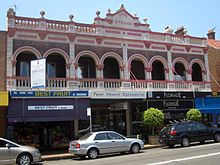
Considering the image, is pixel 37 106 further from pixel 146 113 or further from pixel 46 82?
pixel 146 113

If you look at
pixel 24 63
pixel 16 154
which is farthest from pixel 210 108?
pixel 16 154

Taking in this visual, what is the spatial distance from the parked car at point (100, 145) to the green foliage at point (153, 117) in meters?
3.85

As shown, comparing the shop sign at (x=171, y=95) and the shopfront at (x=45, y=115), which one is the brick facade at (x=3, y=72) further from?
the shop sign at (x=171, y=95)

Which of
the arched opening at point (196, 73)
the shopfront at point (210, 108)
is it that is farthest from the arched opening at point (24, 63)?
the arched opening at point (196, 73)

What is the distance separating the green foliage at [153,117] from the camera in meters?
22.4

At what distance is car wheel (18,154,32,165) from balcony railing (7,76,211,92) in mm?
6077

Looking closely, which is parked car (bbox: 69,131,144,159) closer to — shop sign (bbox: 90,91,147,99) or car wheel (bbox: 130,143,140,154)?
car wheel (bbox: 130,143,140,154)

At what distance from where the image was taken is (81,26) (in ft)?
76.3

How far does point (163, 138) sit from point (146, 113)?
2.61m

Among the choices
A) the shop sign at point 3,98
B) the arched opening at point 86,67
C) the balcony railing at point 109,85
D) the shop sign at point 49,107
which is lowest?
the shop sign at point 49,107

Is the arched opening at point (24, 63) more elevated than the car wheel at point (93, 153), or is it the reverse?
the arched opening at point (24, 63)

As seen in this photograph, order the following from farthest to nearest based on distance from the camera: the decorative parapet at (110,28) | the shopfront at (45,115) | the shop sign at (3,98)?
the decorative parapet at (110,28)
the shopfront at (45,115)
the shop sign at (3,98)

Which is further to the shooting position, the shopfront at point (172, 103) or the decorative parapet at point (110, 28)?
the shopfront at point (172, 103)

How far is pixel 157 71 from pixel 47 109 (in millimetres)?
11147
